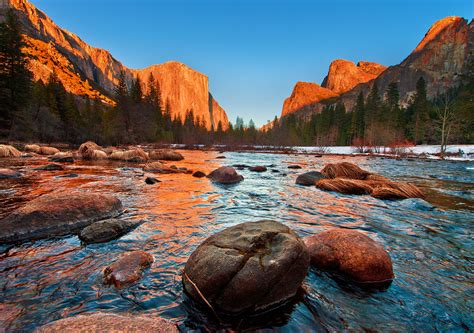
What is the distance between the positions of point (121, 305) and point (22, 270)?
1.98 meters

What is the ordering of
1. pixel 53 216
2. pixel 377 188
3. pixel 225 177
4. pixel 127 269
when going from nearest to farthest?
pixel 127 269, pixel 53 216, pixel 377 188, pixel 225 177

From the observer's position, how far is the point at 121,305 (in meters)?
2.84

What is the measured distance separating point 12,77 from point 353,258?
151ft

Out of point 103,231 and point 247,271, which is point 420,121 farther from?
point 103,231

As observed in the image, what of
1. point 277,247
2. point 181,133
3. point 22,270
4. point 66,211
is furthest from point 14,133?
point 181,133

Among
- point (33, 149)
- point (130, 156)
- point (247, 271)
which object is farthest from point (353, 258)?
point (33, 149)

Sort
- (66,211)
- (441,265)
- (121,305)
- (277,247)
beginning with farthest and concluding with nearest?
(66,211), (441,265), (277,247), (121,305)

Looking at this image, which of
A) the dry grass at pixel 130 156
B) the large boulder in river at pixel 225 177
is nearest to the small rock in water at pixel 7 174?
the large boulder in river at pixel 225 177

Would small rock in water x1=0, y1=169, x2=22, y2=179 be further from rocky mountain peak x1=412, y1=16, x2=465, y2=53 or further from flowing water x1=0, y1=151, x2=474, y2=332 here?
rocky mountain peak x1=412, y1=16, x2=465, y2=53

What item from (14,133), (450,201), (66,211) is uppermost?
(14,133)

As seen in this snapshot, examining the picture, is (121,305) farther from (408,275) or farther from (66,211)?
(408,275)

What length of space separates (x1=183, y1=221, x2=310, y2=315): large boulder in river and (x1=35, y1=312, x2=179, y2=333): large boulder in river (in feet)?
2.24

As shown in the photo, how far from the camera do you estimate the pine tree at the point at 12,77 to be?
103 ft

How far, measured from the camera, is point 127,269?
3.54 meters
